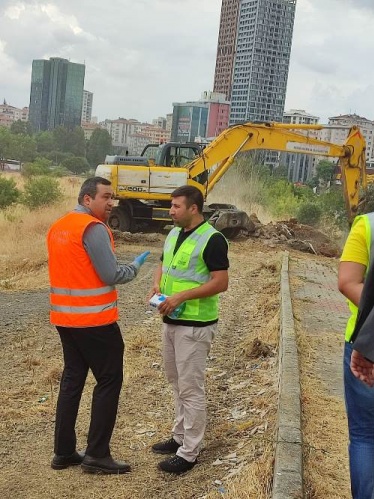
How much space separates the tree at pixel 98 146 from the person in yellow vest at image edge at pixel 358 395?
11355 centimetres

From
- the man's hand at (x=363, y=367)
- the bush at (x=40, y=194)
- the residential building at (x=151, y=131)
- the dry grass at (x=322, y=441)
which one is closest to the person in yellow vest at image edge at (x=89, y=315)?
the dry grass at (x=322, y=441)

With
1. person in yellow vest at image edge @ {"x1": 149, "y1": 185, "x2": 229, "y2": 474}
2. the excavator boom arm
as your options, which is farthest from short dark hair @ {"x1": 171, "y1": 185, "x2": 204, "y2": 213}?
the excavator boom arm

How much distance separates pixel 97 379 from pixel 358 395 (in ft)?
6.74

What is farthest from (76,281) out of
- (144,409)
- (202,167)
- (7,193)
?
(7,193)

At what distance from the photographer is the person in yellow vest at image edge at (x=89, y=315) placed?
452cm

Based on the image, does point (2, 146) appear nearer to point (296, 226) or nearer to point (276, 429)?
point (296, 226)

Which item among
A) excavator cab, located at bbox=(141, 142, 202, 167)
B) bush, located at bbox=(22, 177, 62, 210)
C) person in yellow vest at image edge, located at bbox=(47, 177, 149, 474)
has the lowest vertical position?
bush, located at bbox=(22, 177, 62, 210)

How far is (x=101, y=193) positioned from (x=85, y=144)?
4879 inches

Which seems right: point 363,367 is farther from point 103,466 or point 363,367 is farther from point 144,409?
point 144,409

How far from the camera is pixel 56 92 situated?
16075 centimetres

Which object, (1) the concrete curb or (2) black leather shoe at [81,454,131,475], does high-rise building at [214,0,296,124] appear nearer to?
(1) the concrete curb

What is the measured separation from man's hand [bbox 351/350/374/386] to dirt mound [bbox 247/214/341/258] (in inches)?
713

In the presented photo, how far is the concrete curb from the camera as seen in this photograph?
3.81m

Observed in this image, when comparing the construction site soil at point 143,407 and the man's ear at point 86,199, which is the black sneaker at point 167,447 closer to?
the construction site soil at point 143,407
